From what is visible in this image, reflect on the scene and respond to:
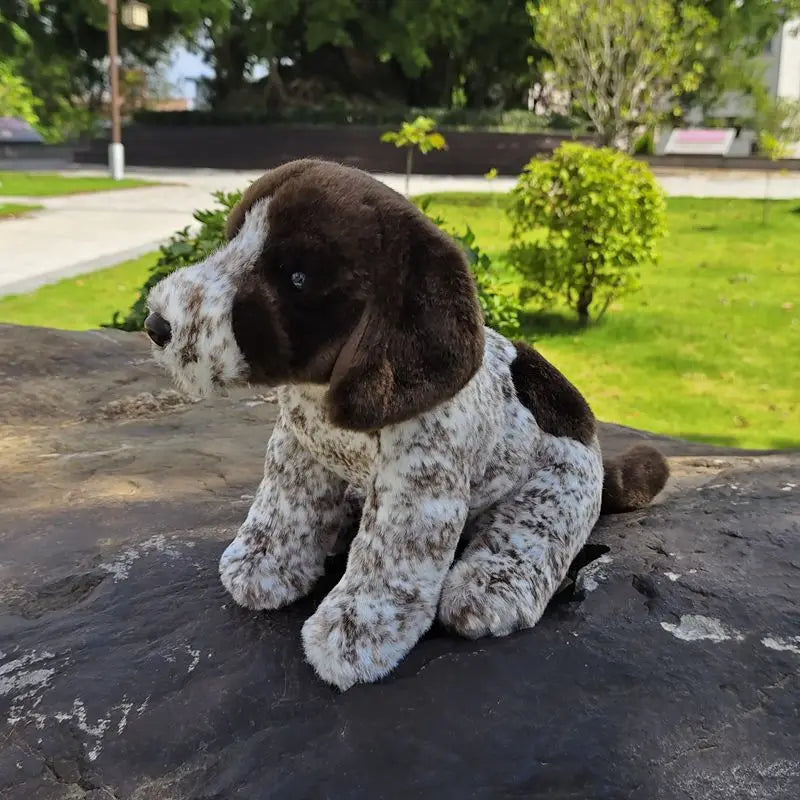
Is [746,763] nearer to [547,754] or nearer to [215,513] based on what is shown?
[547,754]

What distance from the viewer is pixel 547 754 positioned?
1.73 m

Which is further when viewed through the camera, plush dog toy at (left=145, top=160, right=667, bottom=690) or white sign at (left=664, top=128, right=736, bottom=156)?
white sign at (left=664, top=128, right=736, bottom=156)

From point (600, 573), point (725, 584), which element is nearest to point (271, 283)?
point (600, 573)

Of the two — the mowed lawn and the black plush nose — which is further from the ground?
the black plush nose

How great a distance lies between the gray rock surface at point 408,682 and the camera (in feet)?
5.58

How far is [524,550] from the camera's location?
81.3 inches

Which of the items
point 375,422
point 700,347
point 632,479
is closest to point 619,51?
point 700,347

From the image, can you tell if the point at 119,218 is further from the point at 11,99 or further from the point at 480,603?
the point at 480,603

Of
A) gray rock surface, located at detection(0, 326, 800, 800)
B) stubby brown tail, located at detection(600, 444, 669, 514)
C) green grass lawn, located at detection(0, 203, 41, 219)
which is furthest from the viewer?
green grass lawn, located at detection(0, 203, 41, 219)

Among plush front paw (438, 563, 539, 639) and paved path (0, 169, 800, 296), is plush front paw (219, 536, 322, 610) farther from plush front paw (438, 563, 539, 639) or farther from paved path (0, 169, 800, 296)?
paved path (0, 169, 800, 296)

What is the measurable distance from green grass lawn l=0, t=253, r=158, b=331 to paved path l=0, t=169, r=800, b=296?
335 mm

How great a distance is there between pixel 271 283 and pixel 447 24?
27.2 meters

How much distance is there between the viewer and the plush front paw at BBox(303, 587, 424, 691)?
6.11 ft

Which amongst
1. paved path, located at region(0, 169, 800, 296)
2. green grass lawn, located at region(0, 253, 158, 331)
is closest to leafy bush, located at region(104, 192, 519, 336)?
green grass lawn, located at region(0, 253, 158, 331)
